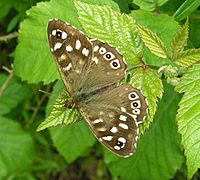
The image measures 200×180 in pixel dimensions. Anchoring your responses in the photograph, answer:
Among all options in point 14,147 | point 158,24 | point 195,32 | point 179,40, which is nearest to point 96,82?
point 179,40

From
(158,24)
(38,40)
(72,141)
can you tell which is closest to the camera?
(158,24)

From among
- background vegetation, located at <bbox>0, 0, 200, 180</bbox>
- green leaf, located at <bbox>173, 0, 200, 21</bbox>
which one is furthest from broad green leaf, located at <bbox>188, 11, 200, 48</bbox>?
green leaf, located at <bbox>173, 0, 200, 21</bbox>

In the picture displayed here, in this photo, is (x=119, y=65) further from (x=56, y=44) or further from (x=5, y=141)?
(x=5, y=141)

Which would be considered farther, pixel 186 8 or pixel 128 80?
pixel 186 8

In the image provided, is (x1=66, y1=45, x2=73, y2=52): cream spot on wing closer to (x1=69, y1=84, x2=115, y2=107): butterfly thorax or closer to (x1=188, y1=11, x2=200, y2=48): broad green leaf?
(x1=69, y1=84, x2=115, y2=107): butterfly thorax

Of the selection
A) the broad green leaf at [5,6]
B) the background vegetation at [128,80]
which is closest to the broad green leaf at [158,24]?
the background vegetation at [128,80]

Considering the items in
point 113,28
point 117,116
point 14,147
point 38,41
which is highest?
point 113,28

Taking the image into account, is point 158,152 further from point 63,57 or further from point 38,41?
point 63,57
